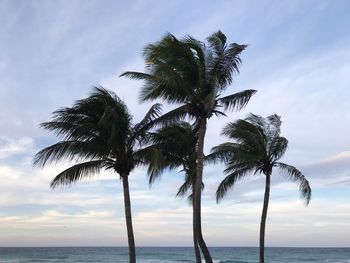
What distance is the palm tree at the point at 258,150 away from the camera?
22031mm

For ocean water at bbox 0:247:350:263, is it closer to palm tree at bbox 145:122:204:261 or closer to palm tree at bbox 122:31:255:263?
palm tree at bbox 145:122:204:261

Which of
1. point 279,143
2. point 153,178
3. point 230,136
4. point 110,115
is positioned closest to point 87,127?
point 110,115

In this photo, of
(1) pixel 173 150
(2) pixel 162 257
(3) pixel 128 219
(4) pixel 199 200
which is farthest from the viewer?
(2) pixel 162 257

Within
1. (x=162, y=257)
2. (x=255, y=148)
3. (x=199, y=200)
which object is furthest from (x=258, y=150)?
(x=162, y=257)

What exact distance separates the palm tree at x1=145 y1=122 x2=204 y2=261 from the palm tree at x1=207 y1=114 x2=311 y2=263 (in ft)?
3.67

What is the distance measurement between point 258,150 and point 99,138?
23.1 feet

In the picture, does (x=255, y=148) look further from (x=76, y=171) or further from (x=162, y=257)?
(x=162, y=257)

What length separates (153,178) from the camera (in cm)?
2069

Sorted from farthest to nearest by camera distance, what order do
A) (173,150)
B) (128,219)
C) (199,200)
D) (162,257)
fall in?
(162,257)
(173,150)
(128,219)
(199,200)

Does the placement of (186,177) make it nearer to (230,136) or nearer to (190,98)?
(230,136)

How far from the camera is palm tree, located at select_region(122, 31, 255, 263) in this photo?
698 inches

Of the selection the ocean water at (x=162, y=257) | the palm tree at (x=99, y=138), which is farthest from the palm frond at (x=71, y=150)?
the ocean water at (x=162, y=257)

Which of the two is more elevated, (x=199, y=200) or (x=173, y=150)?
(x=173, y=150)

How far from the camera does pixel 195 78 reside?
18.3m
